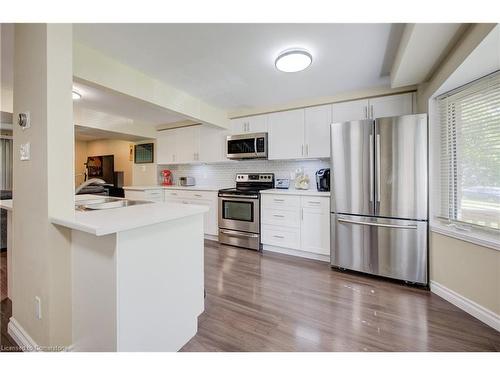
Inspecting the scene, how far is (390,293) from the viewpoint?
83.3 inches

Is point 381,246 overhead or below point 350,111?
below

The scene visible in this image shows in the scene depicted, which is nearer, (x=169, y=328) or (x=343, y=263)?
(x=169, y=328)

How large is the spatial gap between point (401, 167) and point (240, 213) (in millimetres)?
2181

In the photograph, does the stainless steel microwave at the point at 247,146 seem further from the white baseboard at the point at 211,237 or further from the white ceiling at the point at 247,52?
the white baseboard at the point at 211,237

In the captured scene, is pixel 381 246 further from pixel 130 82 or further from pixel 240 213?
pixel 130 82

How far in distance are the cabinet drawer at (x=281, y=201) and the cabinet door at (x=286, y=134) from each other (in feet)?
2.13

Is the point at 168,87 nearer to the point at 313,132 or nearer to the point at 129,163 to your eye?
the point at 313,132

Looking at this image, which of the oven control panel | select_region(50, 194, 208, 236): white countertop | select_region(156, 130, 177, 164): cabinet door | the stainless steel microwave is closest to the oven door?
the oven control panel

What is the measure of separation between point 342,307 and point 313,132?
2258 millimetres

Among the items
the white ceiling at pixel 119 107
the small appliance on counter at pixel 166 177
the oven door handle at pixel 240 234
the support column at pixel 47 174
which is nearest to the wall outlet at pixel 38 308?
the support column at pixel 47 174

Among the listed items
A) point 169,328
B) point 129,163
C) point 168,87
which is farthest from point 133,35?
point 129,163

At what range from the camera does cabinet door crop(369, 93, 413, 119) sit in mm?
2651

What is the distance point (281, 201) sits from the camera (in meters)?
3.19

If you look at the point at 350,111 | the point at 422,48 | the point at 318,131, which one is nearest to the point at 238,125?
the point at 318,131
